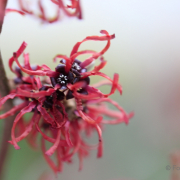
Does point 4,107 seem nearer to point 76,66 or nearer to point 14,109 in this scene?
point 14,109

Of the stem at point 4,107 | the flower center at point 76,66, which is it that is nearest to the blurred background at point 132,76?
the stem at point 4,107

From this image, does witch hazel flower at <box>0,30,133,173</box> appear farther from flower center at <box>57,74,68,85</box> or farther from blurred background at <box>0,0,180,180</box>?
blurred background at <box>0,0,180,180</box>

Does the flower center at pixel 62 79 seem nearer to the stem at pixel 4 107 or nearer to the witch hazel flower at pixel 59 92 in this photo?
the witch hazel flower at pixel 59 92

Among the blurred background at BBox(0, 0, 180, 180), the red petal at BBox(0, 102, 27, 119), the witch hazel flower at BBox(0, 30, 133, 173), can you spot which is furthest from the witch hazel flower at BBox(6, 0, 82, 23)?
the blurred background at BBox(0, 0, 180, 180)

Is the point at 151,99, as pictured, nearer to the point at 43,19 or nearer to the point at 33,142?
the point at 33,142

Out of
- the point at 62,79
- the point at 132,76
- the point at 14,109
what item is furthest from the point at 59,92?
the point at 132,76
